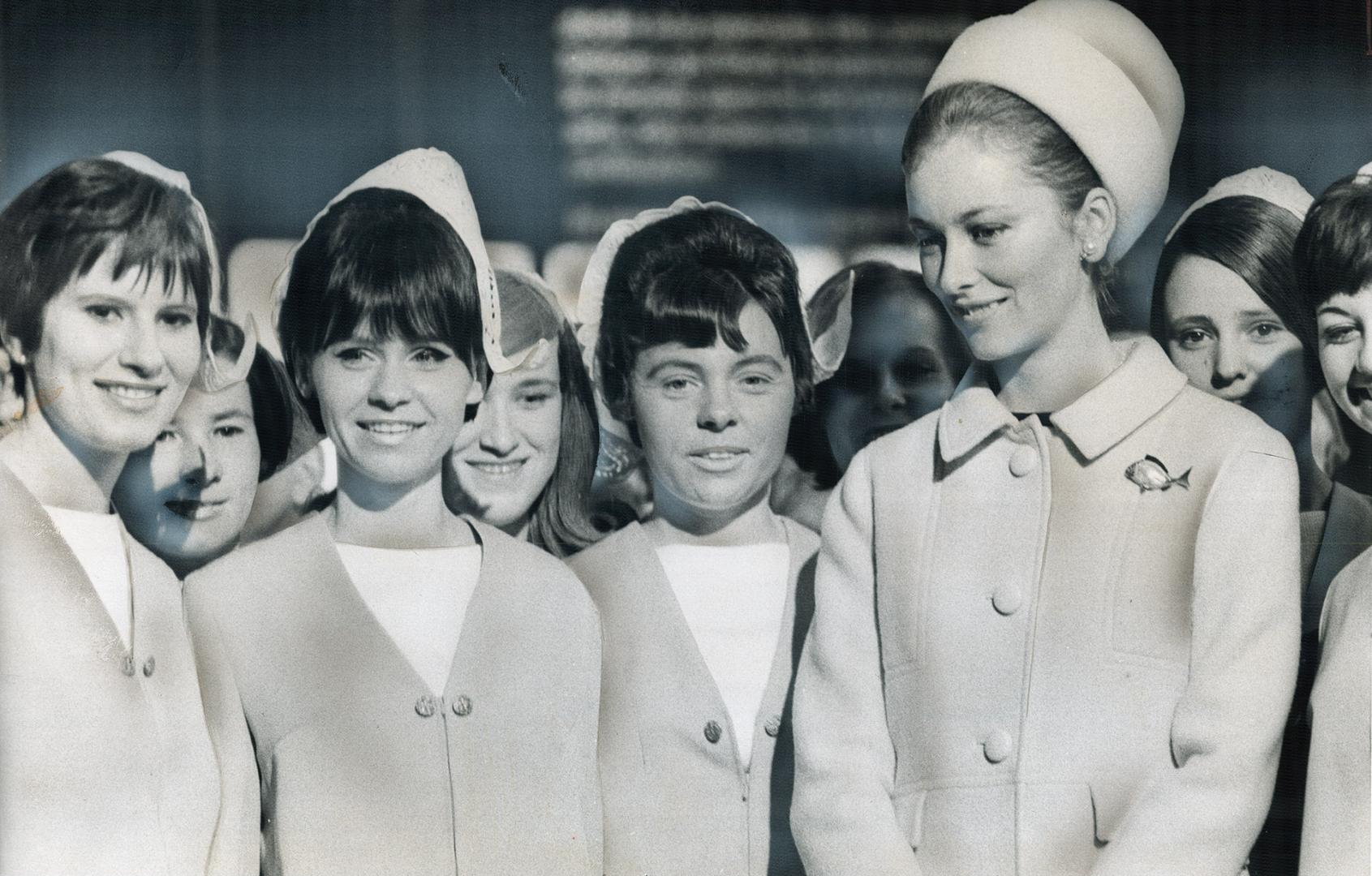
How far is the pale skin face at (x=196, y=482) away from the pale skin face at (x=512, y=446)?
47 cm

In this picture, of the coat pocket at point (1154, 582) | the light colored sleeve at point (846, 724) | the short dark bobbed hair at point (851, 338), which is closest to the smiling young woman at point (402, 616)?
the light colored sleeve at point (846, 724)

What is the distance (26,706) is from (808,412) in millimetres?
1803

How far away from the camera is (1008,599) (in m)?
3.53

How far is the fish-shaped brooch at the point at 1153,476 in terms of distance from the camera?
356 centimetres

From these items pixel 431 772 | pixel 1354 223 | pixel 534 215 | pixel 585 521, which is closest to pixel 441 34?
pixel 534 215

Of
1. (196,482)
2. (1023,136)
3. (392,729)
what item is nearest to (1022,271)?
(1023,136)

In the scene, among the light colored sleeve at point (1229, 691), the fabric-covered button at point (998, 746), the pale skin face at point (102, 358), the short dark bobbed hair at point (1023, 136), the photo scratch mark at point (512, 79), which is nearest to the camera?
the light colored sleeve at point (1229, 691)

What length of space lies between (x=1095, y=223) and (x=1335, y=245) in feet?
2.03

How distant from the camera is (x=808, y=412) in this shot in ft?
12.8

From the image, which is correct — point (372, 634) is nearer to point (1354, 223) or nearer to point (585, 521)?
point (585, 521)

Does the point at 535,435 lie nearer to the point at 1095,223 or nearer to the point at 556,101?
the point at 556,101

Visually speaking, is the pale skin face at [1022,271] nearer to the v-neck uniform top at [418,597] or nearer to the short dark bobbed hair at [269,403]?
the v-neck uniform top at [418,597]

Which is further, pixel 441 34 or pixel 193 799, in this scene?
pixel 441 34

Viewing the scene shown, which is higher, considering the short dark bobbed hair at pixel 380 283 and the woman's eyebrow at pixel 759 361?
the short dark bobbed hair at pixel 380 283
